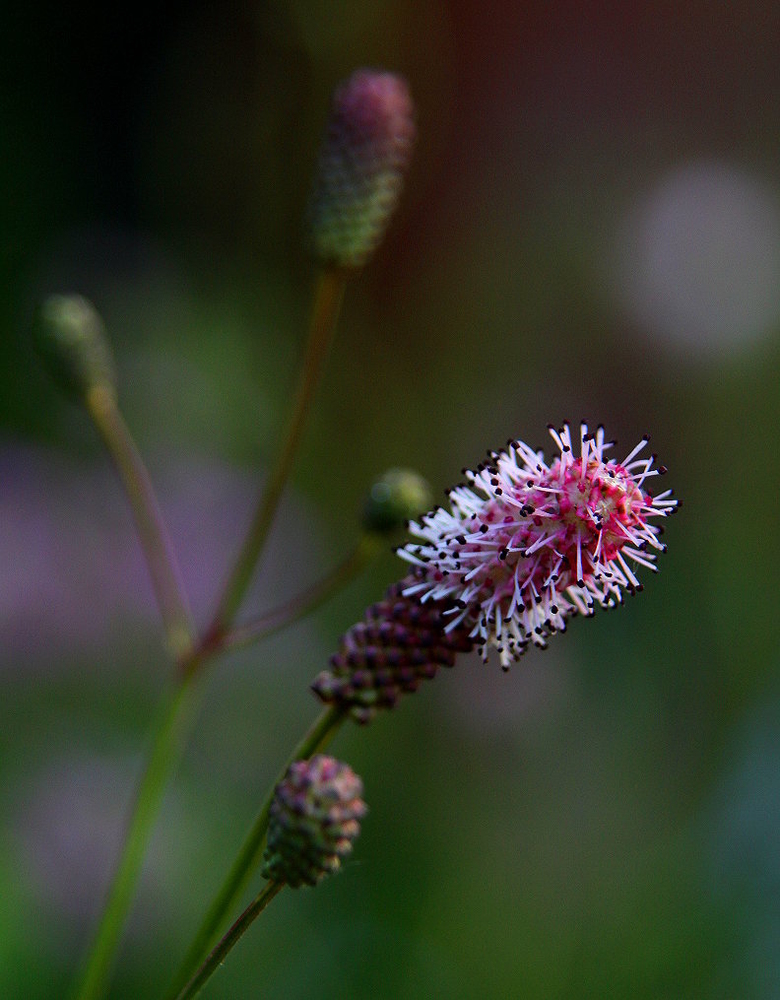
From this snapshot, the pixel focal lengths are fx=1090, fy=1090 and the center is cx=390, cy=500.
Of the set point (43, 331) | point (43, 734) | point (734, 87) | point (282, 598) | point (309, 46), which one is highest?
point (734, 87)

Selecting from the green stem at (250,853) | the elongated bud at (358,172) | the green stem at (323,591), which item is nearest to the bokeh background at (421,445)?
the green stem at (323,591)

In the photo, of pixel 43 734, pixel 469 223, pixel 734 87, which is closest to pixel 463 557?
pixel 43 734

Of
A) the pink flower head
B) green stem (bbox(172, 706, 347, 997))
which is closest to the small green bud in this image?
the pink flower head

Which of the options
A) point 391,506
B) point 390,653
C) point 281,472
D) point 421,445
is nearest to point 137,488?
point 281,472

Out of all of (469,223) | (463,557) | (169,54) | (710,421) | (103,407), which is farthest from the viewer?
(169,54)

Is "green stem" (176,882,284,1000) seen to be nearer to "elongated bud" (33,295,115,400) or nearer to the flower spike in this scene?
the flower spike

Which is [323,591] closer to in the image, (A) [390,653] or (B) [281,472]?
(B) [281,472]

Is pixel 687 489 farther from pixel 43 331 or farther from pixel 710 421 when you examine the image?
pixel 43 331
